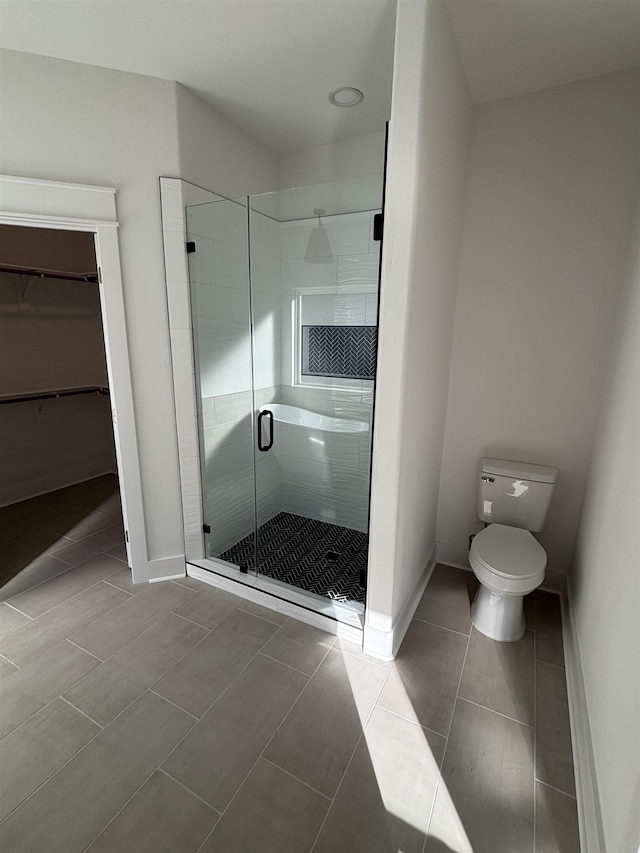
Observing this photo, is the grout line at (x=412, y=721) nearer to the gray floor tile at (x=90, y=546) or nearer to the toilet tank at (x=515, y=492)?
the toilet tank at (x=515, y=492)

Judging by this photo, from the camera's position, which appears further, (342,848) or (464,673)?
(464,673)

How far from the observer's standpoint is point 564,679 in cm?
182

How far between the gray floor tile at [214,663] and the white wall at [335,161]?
2696 mm

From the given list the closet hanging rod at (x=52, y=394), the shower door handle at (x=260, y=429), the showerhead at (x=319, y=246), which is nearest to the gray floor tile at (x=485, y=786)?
the shower door handle at (x=260, y=429)

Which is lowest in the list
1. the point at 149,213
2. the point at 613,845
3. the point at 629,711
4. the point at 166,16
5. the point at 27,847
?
the point at 27,847

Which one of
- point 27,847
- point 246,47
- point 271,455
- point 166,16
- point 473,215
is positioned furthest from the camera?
point 271,455

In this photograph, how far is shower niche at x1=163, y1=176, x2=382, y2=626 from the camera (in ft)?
7.46

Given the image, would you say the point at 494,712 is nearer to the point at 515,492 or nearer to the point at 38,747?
the point at 515,492

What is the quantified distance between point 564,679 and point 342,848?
1205 mm

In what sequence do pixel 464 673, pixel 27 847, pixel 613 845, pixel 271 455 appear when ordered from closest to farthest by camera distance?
1. pixel 613 845
2. pixel 27 847
3. pixel 464 673
4. pixel 271 455

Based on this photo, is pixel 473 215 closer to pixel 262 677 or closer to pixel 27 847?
pixel 262 677

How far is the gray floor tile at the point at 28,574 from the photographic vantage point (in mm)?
2389

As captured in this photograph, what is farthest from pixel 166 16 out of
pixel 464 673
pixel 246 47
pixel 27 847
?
pixel 464 673

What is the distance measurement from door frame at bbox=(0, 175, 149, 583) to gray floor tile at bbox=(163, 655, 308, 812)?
1043 millimetres
